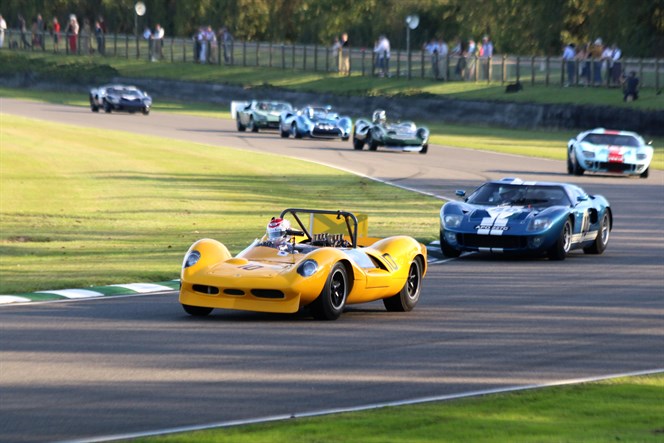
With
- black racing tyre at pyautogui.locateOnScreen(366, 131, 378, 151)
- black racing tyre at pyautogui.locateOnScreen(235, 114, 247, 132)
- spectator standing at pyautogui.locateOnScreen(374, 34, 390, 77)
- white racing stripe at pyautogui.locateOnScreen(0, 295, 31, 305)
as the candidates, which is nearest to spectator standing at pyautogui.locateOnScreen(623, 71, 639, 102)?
black racing tyre at pyautogui.locateOnScreen(366, 131, 378, 151)

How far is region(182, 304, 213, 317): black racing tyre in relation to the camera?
1312 cm

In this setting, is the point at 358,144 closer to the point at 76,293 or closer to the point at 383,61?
the point at 383,61

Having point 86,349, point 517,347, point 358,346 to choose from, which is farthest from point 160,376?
point 517,347

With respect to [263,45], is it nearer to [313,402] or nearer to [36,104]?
[36,104]

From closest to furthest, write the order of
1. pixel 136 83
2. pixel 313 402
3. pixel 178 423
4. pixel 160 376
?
1. pixel 178 423
2. pixel 313 402
3. pixel 160 376
4. pixel 136 83

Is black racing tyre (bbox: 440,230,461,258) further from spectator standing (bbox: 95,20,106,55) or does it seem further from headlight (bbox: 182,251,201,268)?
spectator standing (bbox: 95,20,106,55)

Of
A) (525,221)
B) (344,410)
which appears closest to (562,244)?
(525,221)

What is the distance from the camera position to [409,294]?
14.1m

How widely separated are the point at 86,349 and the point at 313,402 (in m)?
2.70

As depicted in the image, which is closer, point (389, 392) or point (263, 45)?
point (389, 392)

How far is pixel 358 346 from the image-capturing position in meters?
11.5

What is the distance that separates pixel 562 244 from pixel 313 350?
831cm

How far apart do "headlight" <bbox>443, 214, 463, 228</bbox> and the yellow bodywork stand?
5157mm

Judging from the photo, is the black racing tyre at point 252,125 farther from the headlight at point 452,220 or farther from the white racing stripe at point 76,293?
the white racing stripe at point 76,293
